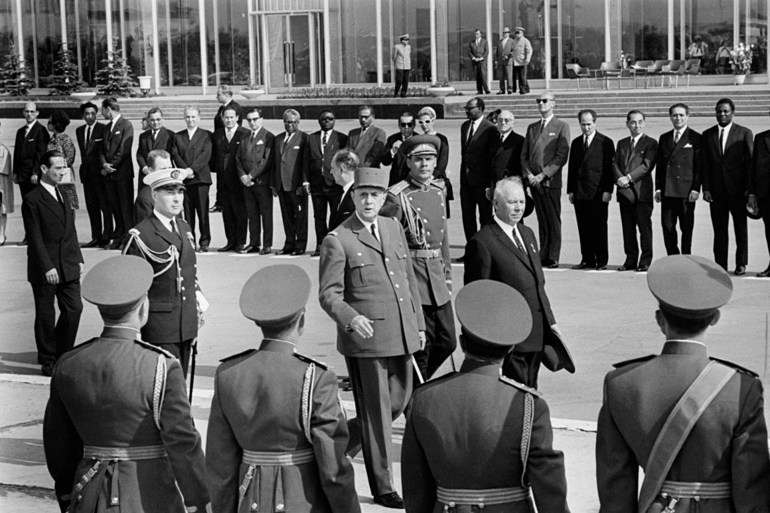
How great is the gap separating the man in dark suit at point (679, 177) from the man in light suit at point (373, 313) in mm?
8096

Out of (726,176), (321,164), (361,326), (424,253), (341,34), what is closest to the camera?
(361,326)

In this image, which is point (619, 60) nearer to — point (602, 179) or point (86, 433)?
point (602, 179)

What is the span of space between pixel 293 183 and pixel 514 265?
9.68 m

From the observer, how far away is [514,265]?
7941 millimetres

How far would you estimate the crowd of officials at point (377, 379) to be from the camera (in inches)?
177

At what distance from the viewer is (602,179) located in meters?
15.7

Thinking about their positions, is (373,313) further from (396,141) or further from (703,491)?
(396,141)

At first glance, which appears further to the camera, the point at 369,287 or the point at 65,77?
the point at 65,77

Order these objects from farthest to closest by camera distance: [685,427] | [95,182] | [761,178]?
[95,182]
[761,178]
[685,427]

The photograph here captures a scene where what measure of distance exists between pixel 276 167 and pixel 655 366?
43.6 feet

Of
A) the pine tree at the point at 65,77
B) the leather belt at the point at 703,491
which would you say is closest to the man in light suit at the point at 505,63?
the pine tree at the point at 65,77

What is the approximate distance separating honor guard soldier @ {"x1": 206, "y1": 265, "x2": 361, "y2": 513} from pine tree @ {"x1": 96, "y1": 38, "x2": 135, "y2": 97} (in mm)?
41398

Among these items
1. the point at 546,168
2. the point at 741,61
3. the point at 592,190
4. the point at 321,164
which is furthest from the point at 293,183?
the point at 741,61

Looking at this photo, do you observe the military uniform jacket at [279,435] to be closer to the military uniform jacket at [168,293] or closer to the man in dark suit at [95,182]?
the military uniform jacket at [168,293]
